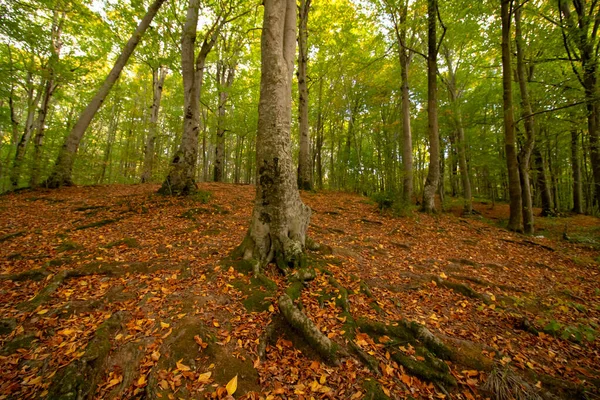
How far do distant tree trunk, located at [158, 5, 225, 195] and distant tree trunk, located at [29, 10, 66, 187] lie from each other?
526cm

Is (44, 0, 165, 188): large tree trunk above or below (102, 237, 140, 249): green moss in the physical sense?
above

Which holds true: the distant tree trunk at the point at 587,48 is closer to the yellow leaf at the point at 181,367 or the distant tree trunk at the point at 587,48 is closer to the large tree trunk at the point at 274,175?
the large tree trunk at the point at 274,175

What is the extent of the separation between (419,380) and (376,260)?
3043mm

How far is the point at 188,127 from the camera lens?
851cm

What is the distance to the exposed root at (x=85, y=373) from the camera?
1.99 m

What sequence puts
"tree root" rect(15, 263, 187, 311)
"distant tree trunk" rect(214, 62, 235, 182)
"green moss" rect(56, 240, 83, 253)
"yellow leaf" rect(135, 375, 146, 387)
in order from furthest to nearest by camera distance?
"distant tree trunk" rect(214, 62, 235, 182) → "green moss" rect(56, 240, 83, 253) → "tree root" rect(15, 263, 187, 311) → "yellow leaf" rect(135, 375, 146, 387)

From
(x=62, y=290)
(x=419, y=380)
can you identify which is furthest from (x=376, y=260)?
(x=62, y=290)

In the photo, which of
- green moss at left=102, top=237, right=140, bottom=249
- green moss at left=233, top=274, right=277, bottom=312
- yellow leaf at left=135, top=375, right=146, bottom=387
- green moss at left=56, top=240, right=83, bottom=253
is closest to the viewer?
yellow leaf at left=135, top=375, right=146, bottom=387

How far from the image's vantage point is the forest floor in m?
2.33

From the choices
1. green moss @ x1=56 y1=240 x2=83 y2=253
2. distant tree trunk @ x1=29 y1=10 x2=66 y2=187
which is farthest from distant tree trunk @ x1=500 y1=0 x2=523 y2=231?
distant tree trunk @ x1=29 y1=10 x2=66 y2=187

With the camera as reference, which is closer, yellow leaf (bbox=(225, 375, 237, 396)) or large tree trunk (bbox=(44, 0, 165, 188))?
yellow leaf (bbox=(225, 375, 237, 396))

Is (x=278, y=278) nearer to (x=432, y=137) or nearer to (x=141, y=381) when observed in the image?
(x=141, y=381)

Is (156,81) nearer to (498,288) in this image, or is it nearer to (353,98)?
(353,98)

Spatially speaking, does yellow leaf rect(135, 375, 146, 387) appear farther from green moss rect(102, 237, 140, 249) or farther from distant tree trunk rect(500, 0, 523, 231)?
distant tree trunk rect(500, 0, 523, 231)
